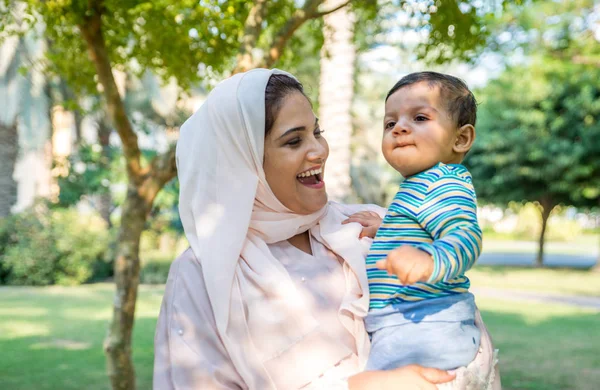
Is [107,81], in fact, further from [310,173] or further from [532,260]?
[532,260]

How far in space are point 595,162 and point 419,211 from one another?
19749 mm

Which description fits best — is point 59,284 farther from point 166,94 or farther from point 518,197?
point 518,197

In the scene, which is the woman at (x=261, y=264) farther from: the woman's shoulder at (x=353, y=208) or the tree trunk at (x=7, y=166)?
the tree trunk at (x=7, y=166)

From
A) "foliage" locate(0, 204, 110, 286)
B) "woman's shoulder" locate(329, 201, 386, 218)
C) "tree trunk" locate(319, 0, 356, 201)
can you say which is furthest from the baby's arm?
"foliage" locate(0, 204, 110, 286)

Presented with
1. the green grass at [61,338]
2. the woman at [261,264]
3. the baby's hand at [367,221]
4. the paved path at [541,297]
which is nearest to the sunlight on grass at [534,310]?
the paved path at [541,297]

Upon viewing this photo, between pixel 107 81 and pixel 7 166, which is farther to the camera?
pixel 7 166

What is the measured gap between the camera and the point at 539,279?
1917cm

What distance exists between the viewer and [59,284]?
16.5 metres

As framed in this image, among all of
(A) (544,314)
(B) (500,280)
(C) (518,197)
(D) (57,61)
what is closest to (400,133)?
(D) (57,61)

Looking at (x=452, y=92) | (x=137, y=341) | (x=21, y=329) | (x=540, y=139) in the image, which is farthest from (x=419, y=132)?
(x=540, y=139)

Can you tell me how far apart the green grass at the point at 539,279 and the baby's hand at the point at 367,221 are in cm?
1462

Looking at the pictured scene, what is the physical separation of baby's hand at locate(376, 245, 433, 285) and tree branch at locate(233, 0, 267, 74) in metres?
3.43

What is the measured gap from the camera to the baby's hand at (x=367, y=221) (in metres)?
2.42

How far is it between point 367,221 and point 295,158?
39 cm
